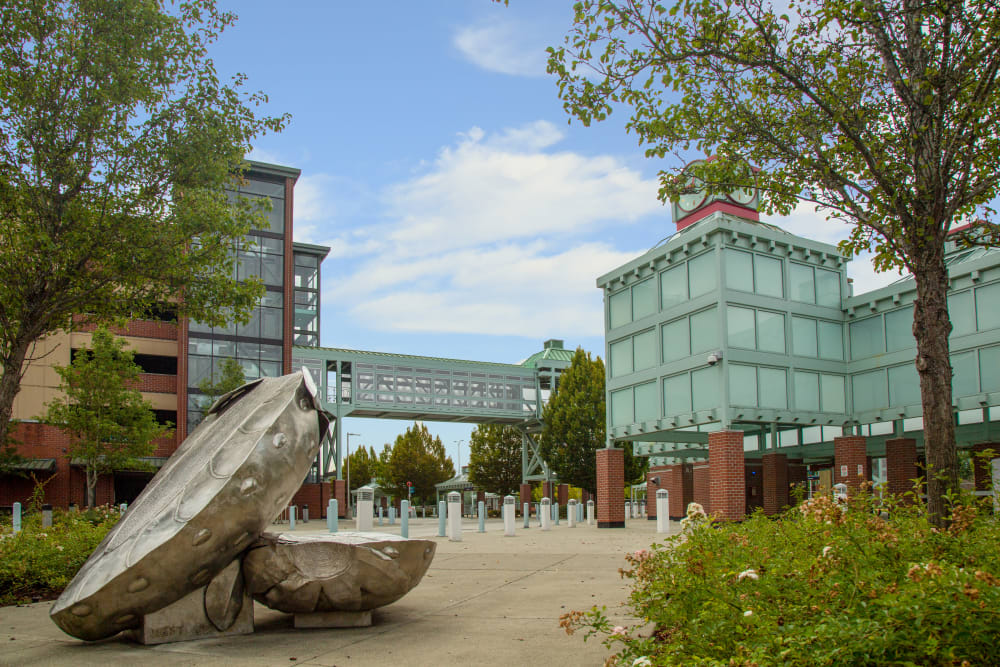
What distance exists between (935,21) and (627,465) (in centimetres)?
4177

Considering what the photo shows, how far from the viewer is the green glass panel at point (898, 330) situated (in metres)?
25.5

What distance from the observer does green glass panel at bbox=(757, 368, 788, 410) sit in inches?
1005

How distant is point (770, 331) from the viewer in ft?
85.3

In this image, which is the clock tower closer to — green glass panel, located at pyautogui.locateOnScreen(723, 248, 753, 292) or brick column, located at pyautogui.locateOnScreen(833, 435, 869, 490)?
green glass panel, located at pyautogui.locateOnScreen(723, 248, 753, 292)

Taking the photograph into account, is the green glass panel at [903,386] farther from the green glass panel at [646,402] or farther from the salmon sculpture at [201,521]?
the salmon sculpture at [201,521]

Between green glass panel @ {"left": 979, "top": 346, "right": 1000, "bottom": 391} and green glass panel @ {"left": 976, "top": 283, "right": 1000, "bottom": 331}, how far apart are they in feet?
2.16

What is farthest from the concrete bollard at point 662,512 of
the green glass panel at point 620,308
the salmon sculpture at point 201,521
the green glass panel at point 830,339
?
the salmon sculpture at point 201,521

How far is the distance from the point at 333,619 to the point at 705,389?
19.7 m

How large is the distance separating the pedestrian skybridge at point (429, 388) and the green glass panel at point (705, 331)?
83.9 ft

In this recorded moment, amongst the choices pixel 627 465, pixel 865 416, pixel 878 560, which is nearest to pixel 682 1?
pixel 878 560

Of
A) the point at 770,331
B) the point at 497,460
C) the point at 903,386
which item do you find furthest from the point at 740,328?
the point at 497,460

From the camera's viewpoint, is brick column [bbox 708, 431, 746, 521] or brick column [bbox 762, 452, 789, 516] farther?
brick column [bbox 762, 452, 789, 516]

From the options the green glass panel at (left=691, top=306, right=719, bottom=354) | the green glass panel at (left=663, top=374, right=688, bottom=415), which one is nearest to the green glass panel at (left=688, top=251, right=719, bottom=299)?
the green glass panel at (left=691, top=306, right=719, bottom=354)

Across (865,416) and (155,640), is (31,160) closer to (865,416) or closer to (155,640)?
(155,640)
